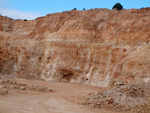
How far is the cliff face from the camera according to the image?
2492 centimetres

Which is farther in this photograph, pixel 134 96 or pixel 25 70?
pixel 25 70

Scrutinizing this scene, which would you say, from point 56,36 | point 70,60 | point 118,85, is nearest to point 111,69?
point 70,60

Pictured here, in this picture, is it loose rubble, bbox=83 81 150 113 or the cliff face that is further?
the cliff face

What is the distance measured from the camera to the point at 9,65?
34.3 metres

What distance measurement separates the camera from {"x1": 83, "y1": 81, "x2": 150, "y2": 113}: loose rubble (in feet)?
36.1

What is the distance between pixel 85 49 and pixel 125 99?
60.1ft

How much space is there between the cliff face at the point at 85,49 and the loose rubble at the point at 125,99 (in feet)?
21.7

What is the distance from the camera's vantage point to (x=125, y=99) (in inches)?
455

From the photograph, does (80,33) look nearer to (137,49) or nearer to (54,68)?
(54,68)

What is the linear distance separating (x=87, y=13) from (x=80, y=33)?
346 inches

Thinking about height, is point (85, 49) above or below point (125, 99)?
above

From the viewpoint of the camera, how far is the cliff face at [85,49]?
24.9m

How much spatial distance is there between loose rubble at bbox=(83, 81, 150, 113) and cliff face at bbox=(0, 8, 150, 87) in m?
6.60

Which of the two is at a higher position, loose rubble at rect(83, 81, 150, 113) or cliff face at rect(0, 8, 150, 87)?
cliff face at rect(0, 8, 150, 87)
